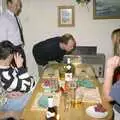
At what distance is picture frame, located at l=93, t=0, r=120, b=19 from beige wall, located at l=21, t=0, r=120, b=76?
2.7 inches

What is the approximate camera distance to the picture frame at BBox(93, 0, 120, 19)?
5074mm

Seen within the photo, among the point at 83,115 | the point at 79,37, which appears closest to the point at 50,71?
the point at 83,115

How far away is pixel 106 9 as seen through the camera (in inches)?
201

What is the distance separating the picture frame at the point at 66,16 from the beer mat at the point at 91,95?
9.46ft

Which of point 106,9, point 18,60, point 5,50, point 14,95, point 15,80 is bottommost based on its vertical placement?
point 14,95

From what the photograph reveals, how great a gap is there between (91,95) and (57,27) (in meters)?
3.13

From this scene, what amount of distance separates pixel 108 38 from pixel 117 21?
0.33 metres

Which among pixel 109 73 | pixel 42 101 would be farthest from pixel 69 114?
pixel 109 73

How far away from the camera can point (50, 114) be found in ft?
5.45

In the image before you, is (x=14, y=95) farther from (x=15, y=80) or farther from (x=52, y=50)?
(x=52, y=50)

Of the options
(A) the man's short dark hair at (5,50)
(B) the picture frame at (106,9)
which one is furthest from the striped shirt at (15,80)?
(B) the picture frame at (106,9)

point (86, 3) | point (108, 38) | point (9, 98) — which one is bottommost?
point (9, 98)

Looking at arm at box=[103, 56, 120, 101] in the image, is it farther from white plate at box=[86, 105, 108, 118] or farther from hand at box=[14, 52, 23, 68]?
hand at box=[14, 52, 23, 68]

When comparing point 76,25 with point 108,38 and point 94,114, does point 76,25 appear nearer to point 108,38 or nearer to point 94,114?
point 108,38
